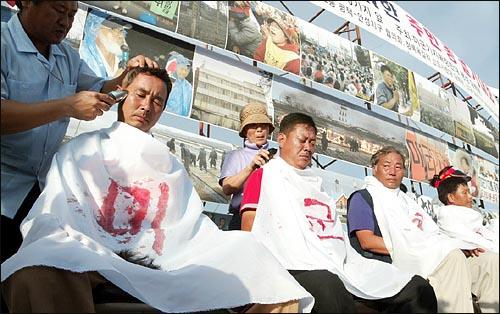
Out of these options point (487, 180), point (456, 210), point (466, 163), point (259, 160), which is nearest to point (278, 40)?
point (259, 160)

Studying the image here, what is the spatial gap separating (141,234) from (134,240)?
38mm

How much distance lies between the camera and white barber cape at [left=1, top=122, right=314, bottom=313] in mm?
1108

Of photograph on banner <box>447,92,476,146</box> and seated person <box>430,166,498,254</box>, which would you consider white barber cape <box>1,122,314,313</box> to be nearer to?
seated person <box>430,166,498,254</box>

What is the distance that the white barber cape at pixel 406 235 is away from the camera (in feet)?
7.04

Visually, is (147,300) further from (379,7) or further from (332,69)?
(379,7)

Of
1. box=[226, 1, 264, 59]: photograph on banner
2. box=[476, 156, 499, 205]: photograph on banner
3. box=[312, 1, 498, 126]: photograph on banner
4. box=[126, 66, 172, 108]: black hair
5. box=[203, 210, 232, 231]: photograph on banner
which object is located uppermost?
box=[312, 1, 498, 126]: photograph on banner

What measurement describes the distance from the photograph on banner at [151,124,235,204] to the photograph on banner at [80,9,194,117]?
0.16m

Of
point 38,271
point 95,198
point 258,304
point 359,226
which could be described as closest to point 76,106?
point 95,198

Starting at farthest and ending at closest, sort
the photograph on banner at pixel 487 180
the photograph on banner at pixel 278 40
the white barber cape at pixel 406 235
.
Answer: the photograph on banner at pixel 487 180 → the photograph on banner at pixel 278 40 → the white barber cape at pixel 406 235

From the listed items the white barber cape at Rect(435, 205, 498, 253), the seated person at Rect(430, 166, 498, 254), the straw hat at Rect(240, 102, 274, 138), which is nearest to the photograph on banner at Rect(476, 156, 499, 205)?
the seated person at Rect(430, 166, 498, 254)

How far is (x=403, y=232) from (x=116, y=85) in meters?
1.65

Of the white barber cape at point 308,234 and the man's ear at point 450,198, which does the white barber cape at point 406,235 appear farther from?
the man's ear at point 450,198

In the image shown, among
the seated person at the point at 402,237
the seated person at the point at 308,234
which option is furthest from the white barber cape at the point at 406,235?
the seated person at the point at 308,234

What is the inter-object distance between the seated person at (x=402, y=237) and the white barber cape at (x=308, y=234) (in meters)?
0.26
